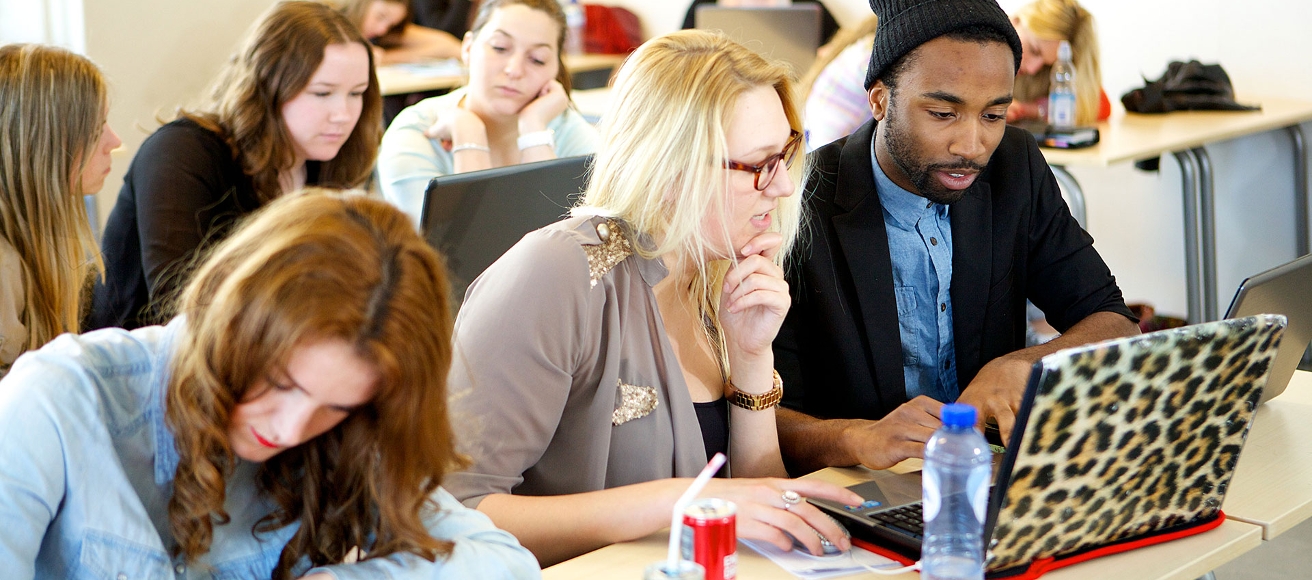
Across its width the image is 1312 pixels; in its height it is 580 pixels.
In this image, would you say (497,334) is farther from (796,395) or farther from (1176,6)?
(1176,6)

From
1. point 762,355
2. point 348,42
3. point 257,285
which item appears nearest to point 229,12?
point 348,42

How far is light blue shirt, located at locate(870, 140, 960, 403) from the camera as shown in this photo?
73.1 inches

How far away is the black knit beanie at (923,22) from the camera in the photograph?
1.75 metres

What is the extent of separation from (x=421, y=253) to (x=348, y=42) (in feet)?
5.44

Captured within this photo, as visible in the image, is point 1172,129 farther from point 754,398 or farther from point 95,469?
point 95,469

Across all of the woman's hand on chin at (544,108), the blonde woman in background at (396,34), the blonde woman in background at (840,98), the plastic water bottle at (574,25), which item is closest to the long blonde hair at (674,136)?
the woman's hand on chin at (544,108)

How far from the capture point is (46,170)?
1.88 meters

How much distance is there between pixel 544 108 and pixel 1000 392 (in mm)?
1770

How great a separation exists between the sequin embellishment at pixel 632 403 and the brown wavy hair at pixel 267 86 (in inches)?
51.7

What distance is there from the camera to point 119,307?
238cm

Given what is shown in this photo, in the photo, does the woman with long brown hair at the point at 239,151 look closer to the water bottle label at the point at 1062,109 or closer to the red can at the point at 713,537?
the red can at the point at 713,537

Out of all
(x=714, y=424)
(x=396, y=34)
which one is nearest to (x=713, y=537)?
(x=714, y=424)

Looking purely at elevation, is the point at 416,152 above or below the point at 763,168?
below

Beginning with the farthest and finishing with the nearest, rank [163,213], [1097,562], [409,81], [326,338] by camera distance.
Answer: [409,81]
[163,213]
[1097,562]
[326,338]
